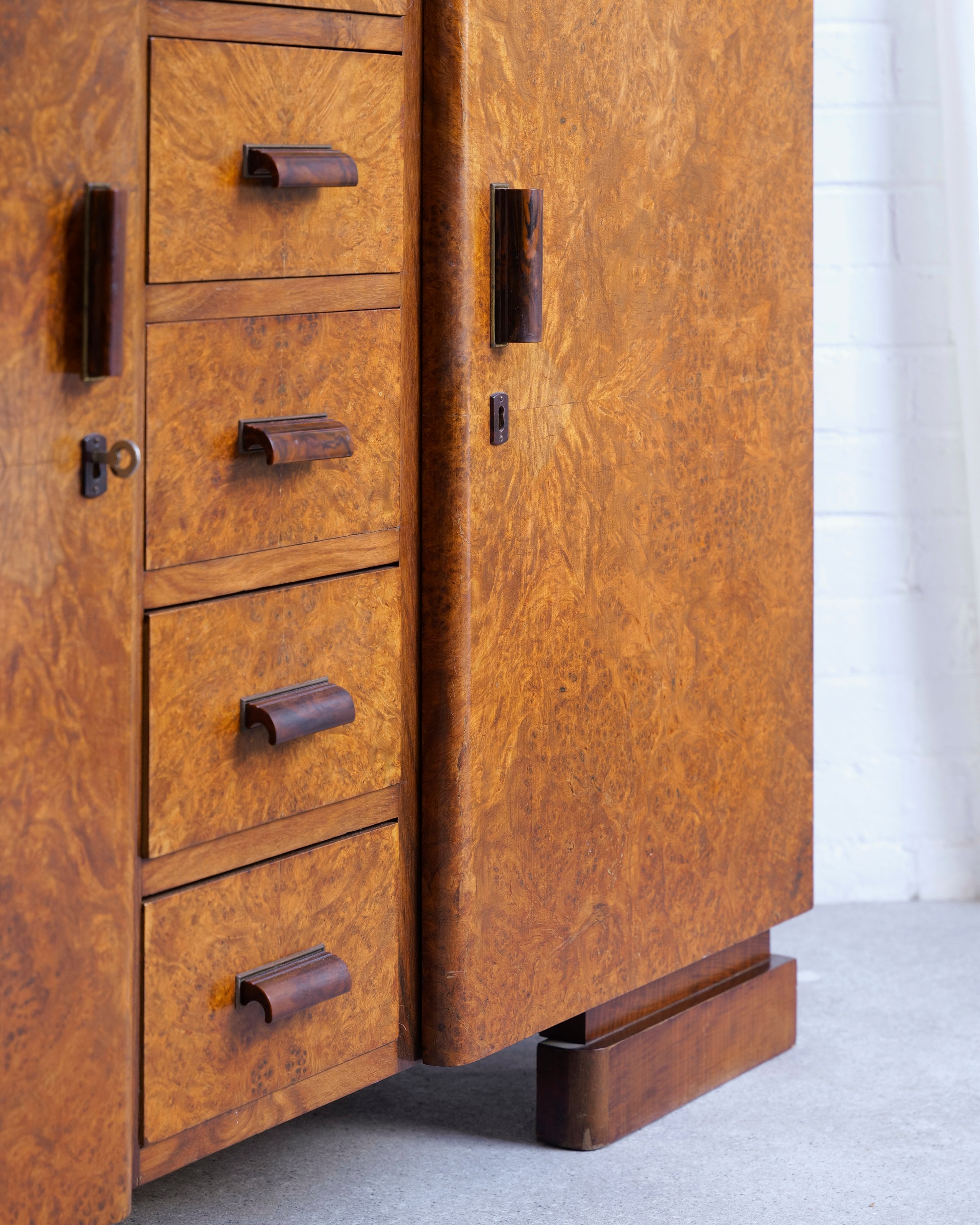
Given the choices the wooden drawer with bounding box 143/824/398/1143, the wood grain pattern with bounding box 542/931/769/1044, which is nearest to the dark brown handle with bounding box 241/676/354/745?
the wooden drawer with bounding box 143/824/398/1143

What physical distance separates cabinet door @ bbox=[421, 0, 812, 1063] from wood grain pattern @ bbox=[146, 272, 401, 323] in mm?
66

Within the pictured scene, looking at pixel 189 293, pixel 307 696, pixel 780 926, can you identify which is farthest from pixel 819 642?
pixel 189 293

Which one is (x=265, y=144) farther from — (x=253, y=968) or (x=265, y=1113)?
(x=265, y=1113)

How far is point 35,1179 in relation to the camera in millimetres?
1120

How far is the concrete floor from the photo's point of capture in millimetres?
1484

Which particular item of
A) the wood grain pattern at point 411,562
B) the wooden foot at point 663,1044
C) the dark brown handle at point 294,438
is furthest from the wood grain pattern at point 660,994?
the dark brown handle at point 294,438

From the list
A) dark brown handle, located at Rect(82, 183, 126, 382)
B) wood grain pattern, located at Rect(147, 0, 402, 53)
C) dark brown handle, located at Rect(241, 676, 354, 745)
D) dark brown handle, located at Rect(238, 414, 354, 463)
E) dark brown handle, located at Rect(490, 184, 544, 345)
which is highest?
wood grain pattern, located at Rect(147, 0, 402, 53)

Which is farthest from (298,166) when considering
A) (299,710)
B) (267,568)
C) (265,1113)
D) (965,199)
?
(965,199)

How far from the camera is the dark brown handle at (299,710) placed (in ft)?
4.07

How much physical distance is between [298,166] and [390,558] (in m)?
0.31

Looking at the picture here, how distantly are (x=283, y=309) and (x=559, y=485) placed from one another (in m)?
0.33

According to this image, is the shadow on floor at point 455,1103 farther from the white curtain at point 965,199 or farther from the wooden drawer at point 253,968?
the white curtain at point 965,199

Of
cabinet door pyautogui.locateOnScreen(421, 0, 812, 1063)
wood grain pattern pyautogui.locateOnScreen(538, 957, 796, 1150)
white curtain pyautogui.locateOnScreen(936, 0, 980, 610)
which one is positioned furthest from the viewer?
white curtain pyautogui.locateOnScreen(936, 0, 980, 610)

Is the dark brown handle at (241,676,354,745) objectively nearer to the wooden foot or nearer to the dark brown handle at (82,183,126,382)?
the dark brown handle at (82,183,126,382)
